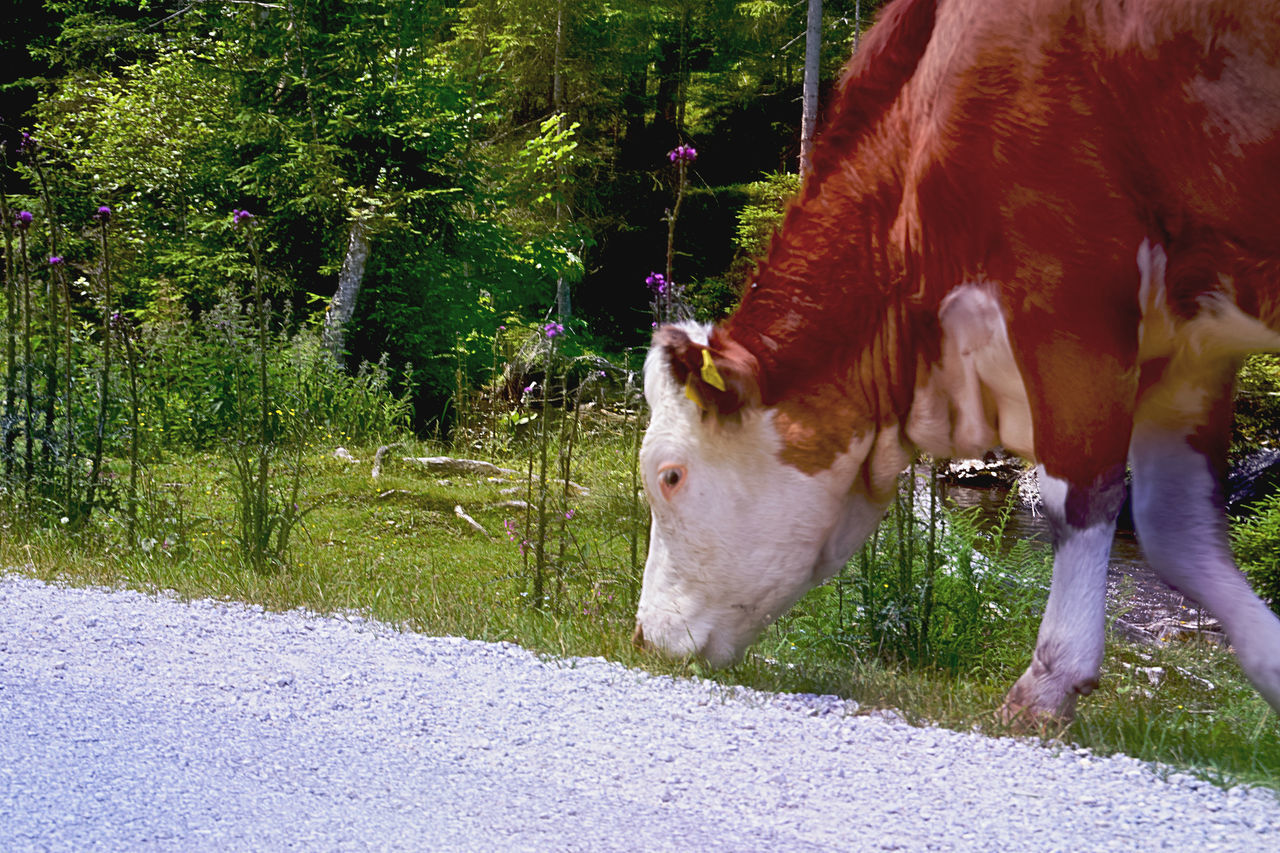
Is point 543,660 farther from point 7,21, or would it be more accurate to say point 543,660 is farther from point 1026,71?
point 7,21

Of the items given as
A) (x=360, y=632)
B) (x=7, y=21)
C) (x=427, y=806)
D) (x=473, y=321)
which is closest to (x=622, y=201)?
(x=473, y=321)

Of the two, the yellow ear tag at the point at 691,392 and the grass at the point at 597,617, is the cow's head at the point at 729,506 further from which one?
the grass at the point at 597,617

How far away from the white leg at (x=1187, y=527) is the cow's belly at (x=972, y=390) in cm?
45

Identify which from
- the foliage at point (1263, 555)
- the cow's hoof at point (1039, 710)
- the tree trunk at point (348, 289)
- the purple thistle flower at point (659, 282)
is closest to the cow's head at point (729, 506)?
the cow's hoof at point (1039, 710)

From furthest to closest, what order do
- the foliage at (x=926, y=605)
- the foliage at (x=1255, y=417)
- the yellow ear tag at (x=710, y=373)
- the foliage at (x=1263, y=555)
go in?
the foliage at (x=1255, y=417) → the foliage at (x=1263, y=555) → the foliage at (x=926, y=605) → the yellow ear tag at (x=710, y=373)

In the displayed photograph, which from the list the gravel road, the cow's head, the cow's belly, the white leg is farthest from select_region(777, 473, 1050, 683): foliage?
the gravel road

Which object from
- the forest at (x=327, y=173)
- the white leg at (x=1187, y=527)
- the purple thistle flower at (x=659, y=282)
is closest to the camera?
the white leg at (x=1187, y=527)

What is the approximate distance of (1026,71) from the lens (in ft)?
11.3

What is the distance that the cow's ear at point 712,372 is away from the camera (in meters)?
3.82

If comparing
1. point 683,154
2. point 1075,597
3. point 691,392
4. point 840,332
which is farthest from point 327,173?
point 1075,597

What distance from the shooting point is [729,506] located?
403 cm

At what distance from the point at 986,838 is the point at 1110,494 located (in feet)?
3.98

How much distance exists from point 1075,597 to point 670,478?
1401mm

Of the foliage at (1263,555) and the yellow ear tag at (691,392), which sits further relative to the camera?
the foliage at (1263,555)
